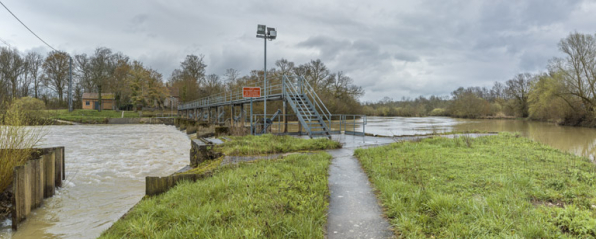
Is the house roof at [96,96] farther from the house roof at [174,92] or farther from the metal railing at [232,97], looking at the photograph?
the metal railing at [232,97]

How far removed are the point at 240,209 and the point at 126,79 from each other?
48.1m

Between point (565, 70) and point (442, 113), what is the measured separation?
44.8 m

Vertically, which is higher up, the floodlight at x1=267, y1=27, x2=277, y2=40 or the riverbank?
the floodlight at x1=267, y1=27, x2=277, y2=40

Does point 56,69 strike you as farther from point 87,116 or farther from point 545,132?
point 545,132

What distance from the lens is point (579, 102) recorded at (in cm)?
3281

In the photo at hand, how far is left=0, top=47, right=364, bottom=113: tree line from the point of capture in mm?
44469

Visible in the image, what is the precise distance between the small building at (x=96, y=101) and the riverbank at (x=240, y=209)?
57.9 m

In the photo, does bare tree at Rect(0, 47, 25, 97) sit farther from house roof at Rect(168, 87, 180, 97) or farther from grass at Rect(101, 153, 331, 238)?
grass at Rect(101, 153, 331, 238)

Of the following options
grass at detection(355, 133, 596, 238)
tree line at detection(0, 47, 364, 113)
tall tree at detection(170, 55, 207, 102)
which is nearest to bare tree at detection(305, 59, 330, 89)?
tree line at detection(0, 47, 364, 113)

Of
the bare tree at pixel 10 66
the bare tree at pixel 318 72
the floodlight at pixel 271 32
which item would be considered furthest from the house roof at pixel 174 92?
the floodlight at pixel 271 32

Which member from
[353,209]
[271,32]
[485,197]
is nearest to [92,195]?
[353,209]

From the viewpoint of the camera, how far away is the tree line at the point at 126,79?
4447 centimetres

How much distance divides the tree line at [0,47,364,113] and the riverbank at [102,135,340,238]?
1460 inches

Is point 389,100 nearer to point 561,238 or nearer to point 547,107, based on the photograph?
point 547,107
